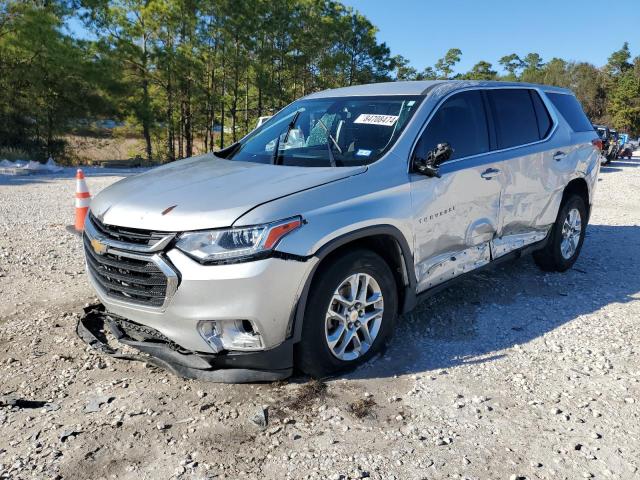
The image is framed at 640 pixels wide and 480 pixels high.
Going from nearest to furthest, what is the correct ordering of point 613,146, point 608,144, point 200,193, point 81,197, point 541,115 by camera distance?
point 200,193
point 541,115
point 81,197
point 608,144
point 613,146

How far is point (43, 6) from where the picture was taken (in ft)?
73.6

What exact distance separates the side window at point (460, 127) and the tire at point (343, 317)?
1012mm

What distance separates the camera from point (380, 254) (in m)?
3.60

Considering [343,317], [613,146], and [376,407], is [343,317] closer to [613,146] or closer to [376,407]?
[376,407]

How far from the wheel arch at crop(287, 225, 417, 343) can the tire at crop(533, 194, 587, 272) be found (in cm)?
244

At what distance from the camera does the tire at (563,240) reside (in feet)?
17.9

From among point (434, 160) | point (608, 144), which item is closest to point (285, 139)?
point (434, 160)

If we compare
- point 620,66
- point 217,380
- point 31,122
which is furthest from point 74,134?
point 620,66

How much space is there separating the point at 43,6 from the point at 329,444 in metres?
25.4

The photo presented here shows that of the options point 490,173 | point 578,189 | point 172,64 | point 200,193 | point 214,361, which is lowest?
point 214,361

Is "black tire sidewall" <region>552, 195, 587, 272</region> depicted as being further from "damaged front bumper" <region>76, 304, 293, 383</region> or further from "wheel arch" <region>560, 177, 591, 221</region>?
"damaged front bumper" <region>76, 304, 293, 383</region>

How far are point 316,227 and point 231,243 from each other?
49 centimetres

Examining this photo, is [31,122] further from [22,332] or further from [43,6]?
[22,332]

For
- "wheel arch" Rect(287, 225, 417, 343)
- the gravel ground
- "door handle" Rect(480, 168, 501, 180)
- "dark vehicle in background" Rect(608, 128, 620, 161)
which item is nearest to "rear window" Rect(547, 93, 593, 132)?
"door handle" Rect(480, 168, 501, 180)
